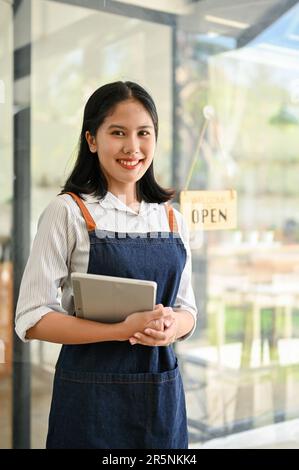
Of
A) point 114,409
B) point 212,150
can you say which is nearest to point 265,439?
point 212,150

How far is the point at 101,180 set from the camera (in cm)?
156

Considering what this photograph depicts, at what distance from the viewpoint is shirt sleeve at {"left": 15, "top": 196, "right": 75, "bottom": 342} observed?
4.63 ft

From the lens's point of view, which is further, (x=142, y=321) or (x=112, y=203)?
(x=112, y=203)

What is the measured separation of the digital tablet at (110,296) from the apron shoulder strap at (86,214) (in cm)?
15

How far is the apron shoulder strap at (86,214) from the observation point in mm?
1462

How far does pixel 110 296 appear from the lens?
4.54ft

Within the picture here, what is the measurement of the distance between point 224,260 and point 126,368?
44.8 inches

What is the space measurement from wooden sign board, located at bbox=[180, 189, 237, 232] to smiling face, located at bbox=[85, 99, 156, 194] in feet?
2.69

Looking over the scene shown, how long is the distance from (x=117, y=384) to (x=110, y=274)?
27cm

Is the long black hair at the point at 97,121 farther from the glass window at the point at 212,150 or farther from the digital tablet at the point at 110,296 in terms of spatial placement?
the glass window at the point at 212,150

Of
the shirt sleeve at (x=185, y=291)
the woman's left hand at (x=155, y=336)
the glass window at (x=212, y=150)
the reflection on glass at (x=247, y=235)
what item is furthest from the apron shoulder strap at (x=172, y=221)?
the reflection on glass at (x=247, y=235)

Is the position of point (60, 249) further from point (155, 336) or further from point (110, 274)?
point (155, 336)
